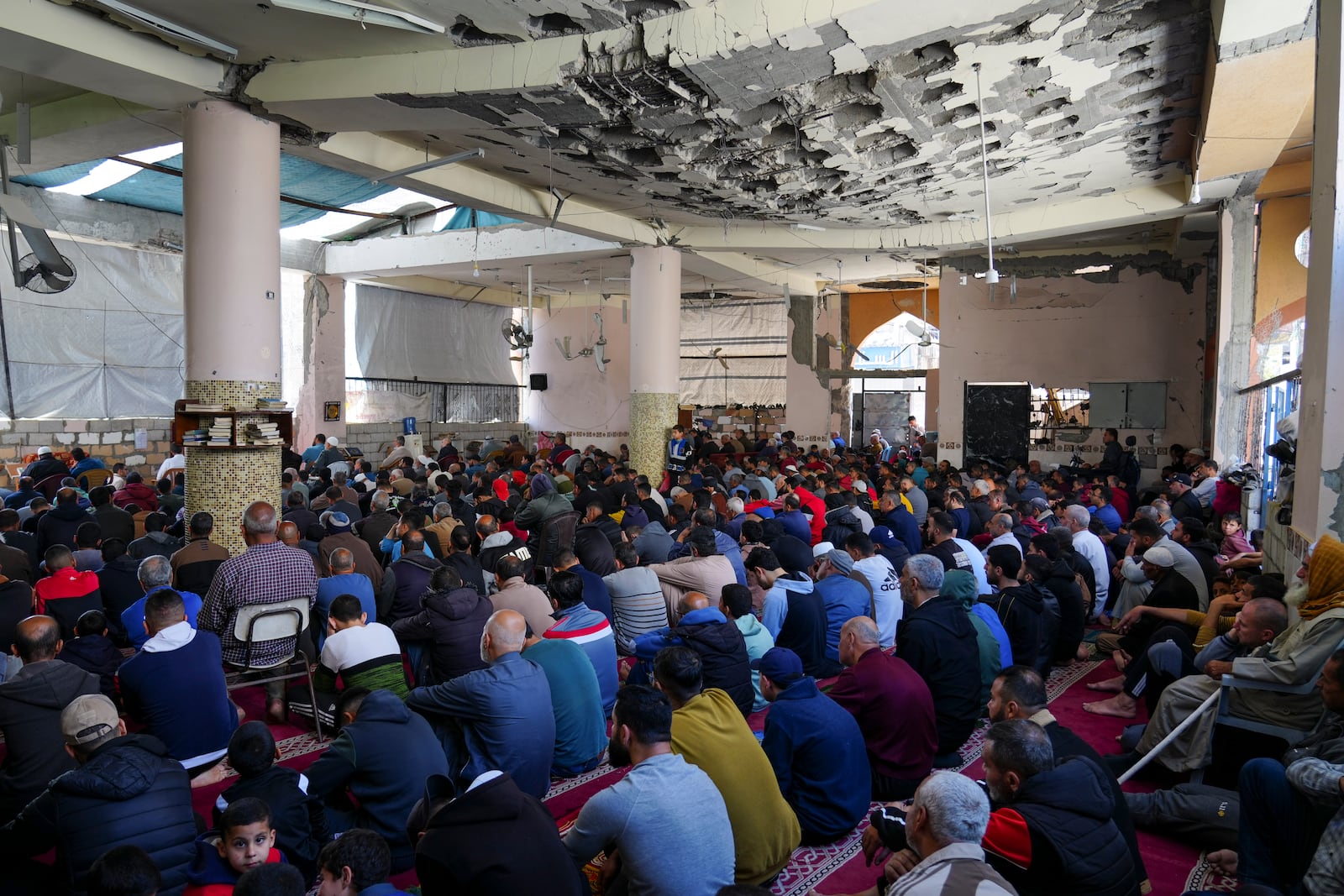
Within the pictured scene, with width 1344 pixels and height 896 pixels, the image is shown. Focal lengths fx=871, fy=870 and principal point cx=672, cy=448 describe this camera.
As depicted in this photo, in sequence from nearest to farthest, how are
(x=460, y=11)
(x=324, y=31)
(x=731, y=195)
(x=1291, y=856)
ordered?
(x=1291, y=856)
(x=460, y=11)
(x=324, y=31)
(x=731, y=195)

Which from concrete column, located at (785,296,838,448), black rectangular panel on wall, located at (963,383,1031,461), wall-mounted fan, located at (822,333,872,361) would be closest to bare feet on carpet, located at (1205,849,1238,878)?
black rectangular panel on wall, located at (963,383,1031,461)

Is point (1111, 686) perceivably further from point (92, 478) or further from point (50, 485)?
point (92, 478)

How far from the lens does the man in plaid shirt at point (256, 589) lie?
4219 millimetres

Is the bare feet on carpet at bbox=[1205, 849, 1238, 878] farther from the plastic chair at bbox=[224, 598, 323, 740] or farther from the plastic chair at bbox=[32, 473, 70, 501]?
the plastic chair at bbox=[32, 473, 70, 501]

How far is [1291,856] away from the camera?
268cm

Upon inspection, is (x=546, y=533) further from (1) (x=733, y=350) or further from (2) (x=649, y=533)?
(1) (x=733, y=350)

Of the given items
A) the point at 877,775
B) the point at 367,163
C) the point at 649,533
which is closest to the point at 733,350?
the point at 367,163

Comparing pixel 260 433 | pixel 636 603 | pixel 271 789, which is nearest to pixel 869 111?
pixel 636 603

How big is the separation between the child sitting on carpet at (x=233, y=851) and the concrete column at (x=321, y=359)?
40.3 ft

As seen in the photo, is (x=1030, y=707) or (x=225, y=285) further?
Result: (x=225, y=285)

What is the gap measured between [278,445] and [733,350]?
1340 centimetres

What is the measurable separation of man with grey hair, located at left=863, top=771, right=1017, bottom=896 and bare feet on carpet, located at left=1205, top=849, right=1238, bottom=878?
1.61 meters

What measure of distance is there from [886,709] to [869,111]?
17.0ft

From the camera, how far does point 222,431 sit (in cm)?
628
